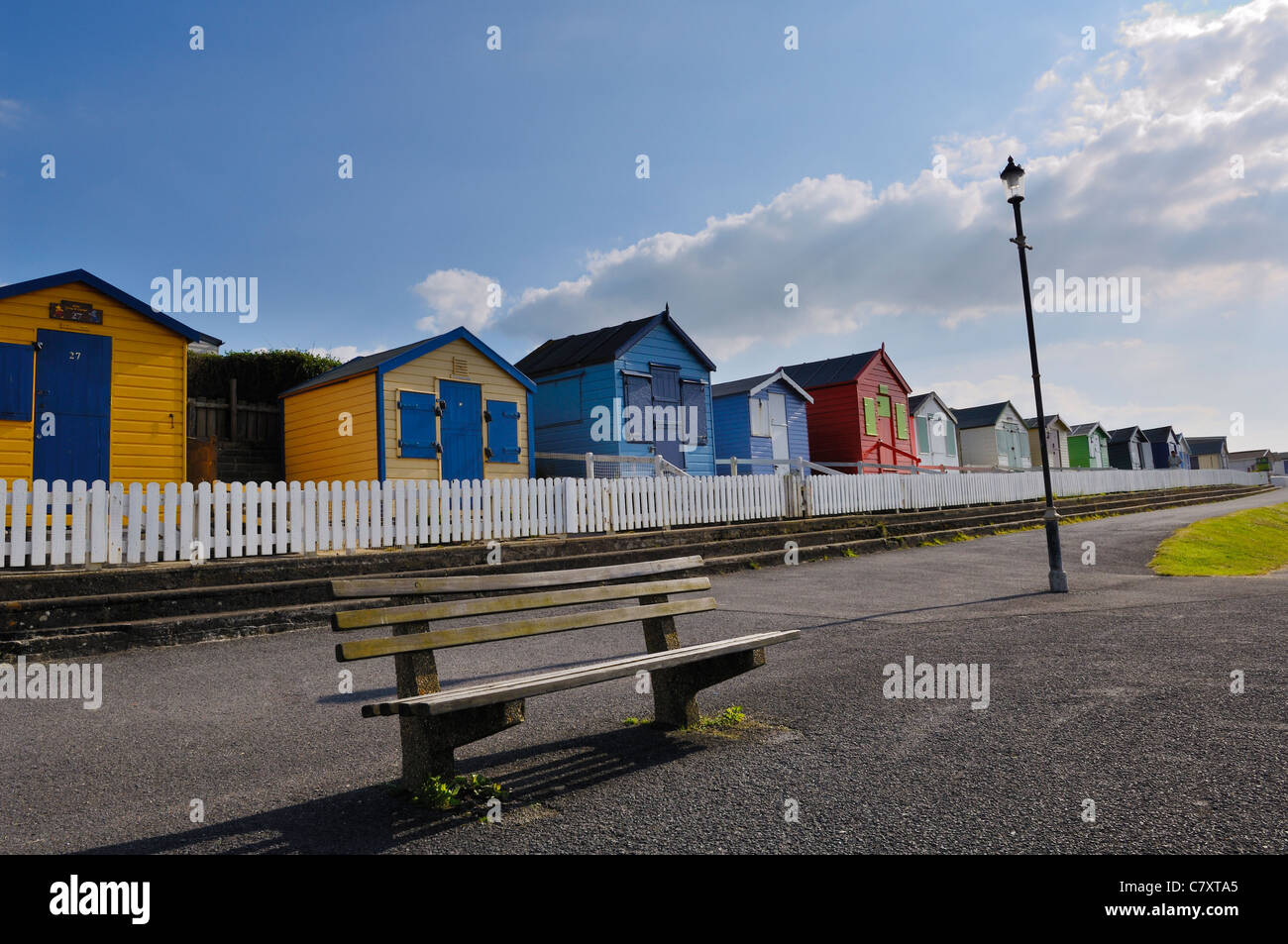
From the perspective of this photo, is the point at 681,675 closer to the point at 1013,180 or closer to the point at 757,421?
the point at 1013,180

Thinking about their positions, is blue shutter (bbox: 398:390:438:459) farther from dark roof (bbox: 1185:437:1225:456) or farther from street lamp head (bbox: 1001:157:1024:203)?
dark roof (bbox: 1185:437:1225:456)

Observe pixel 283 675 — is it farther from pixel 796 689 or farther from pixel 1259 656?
pixel 1259 656

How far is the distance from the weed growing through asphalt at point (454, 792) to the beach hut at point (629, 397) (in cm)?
1682

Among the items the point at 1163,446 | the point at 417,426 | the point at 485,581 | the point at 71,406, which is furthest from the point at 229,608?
the point at 1163,446

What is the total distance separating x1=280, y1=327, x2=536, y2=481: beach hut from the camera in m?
16.6

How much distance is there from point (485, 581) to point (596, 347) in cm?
1890

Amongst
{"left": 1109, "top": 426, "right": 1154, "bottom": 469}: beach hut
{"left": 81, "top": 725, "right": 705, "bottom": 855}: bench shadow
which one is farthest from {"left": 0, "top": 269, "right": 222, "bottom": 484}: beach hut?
{"left": 1109, "top": 426, "right": 1154, "bottom": 469}: beach hut

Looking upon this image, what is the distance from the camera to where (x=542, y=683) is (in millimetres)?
3717

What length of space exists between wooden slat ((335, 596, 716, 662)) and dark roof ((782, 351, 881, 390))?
27016 millimetres

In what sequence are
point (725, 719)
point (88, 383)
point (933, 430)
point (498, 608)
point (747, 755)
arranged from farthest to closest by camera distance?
point (933, 430), point (88, 383), point (725, 719), point (747, 755), point (498, 608)

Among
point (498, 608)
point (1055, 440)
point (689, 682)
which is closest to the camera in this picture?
point (498, 608)

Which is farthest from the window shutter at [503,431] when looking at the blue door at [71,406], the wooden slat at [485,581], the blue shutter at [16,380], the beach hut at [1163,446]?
the beach hut at [1163,446]

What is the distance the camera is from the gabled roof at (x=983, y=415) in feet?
141
